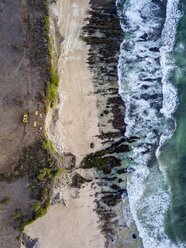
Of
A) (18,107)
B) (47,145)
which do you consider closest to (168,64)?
(47,145)

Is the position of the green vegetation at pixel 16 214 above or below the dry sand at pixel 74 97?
below

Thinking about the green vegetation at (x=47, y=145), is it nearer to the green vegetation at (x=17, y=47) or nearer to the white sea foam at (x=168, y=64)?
the green vegetation at (x=17, y=47)

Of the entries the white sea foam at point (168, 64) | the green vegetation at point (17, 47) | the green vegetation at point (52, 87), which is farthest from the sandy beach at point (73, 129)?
the white sea foam at point (168, 64)

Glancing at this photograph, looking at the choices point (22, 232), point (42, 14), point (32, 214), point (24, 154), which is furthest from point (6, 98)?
point (22, 232)

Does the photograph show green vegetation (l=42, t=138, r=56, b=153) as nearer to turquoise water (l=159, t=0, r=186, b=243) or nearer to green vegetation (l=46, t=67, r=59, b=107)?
green vegetation (l=46, t=67, r=59, b=107)

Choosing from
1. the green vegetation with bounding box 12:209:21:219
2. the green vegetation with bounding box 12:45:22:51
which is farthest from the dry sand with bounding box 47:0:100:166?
the green vegetation with bounding box 12:209:21:219

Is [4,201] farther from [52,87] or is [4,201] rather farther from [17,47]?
[17,47]

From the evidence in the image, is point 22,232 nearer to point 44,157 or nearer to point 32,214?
point 32,214
